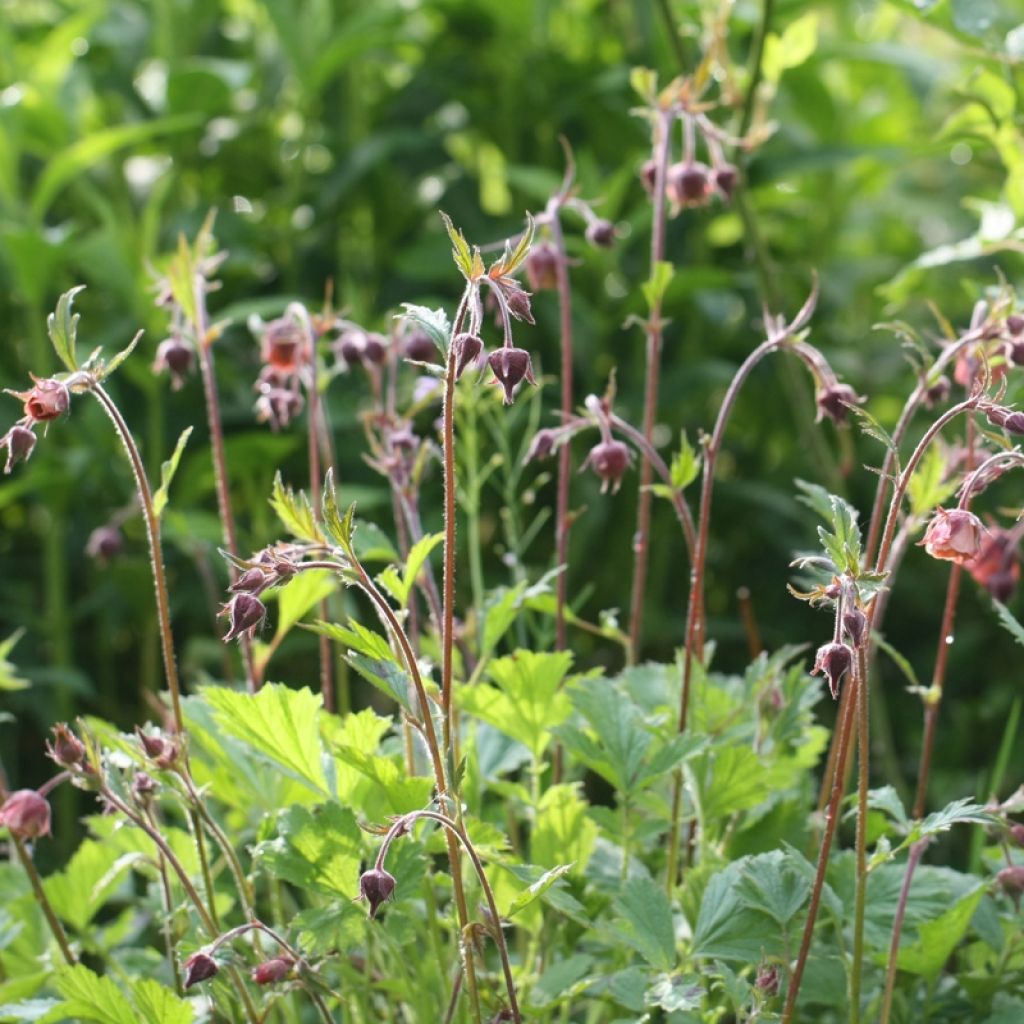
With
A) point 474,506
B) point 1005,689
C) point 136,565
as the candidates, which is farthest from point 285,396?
point 1005,689

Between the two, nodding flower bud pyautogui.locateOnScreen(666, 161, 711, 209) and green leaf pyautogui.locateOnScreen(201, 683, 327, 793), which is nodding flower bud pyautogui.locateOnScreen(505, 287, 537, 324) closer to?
green leaf pyautogui.locateOnScreen(201, 683, 327, 793)

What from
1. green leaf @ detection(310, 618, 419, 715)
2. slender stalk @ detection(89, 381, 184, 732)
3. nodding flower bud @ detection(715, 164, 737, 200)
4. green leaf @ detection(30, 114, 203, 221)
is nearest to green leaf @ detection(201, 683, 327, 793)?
slender stalk @ detection(89, 381, 184, 732)

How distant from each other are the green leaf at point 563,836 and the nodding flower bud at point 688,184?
0.48 meters

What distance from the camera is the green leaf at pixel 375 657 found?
832 mm

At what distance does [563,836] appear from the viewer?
108cm

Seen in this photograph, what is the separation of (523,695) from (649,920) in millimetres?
194

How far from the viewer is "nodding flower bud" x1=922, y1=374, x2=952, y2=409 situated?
1082mm

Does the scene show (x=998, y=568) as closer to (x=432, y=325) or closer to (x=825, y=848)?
(x=825, y=848)

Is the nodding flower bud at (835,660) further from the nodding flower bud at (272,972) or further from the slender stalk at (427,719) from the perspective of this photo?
the nodding flower bud at (272,972)

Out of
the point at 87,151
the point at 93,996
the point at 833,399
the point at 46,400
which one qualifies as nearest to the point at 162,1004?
the point at 93,996

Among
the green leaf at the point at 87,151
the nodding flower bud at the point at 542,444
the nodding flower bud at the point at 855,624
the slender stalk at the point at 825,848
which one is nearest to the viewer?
Result: the nodding flower bud at the point at 855,624

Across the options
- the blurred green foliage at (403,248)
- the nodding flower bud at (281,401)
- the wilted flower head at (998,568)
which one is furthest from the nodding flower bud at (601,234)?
the blurred green foliage at (403,248)

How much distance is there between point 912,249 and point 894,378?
0.57 meters

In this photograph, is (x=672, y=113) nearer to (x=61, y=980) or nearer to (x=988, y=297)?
(x=988, y=297)
